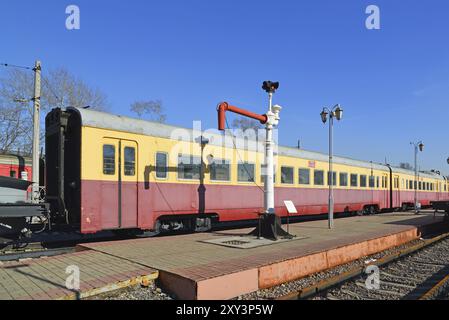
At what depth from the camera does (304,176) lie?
1716 centimetres

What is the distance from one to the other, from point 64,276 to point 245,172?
28.0 ft

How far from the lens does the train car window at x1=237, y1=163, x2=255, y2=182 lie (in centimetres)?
1380

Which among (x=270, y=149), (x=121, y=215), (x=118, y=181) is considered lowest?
(x=121, y=215)

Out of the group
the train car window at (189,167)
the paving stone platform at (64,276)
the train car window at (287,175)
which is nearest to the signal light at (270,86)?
the train car window at (189,167)

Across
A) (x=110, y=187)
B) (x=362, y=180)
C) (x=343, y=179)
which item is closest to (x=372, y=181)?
(x=362, y=180)

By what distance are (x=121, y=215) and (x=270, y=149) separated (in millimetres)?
4335

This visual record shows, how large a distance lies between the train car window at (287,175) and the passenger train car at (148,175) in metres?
0.04

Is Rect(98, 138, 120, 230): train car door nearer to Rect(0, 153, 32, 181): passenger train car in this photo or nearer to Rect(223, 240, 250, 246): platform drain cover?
Rect(223, 240, 250, 246): platform drain cover

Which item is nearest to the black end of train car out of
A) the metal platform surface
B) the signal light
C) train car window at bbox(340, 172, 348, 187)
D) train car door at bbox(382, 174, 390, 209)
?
the metal platform surface

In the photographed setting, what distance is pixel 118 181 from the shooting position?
404 inches

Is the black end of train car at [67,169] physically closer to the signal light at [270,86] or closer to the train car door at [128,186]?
the train car door at [128,186]
